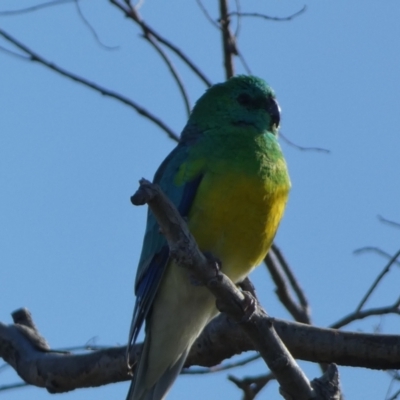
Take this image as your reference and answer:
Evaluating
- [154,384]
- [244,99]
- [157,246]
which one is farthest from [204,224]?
[244,99]

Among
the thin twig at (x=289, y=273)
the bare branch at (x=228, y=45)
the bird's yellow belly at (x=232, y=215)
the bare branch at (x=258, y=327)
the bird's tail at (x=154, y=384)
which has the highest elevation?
the bare branch at (x=228, y=45)

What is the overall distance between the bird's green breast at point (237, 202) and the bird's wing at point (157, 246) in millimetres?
61

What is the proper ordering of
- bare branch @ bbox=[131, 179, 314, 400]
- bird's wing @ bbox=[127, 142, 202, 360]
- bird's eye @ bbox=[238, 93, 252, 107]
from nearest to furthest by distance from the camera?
bare branch @ bbox=[131, 179, 314, 400], bird's wing @ bbox=[127, 142, 202, 360], bird's eye @ bbox=[238, 93, 252, 107]

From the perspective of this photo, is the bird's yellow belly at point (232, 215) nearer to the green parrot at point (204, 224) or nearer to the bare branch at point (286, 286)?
the green parrot at point (204, 224)

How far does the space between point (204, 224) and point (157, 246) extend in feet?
1.65

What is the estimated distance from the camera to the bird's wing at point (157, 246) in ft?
17.5

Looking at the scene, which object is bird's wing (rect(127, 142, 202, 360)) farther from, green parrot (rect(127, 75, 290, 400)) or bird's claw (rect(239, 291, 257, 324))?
bird's claw (rect(239, 291, 257, 324))

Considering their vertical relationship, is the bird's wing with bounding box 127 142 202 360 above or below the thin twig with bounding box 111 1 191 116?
below

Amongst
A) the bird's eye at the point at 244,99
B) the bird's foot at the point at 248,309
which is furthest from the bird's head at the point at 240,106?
the bird's foot at the point at 248,309

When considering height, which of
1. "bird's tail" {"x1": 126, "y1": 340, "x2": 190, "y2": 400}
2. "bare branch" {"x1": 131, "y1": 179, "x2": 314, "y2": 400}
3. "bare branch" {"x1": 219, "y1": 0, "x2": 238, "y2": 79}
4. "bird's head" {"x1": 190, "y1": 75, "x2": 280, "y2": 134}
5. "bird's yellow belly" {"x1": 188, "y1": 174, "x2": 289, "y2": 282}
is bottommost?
"bare branch" {"x1": 131, "y1": 179, "x2": 314, "y2": 400}

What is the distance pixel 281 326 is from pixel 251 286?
2.07 feet

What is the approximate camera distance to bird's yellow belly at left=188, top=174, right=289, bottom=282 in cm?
516

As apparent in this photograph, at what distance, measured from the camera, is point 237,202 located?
5156 mm

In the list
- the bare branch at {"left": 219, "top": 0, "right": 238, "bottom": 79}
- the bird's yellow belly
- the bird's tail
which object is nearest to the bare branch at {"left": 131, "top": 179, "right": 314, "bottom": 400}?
the bird's yellow belly
